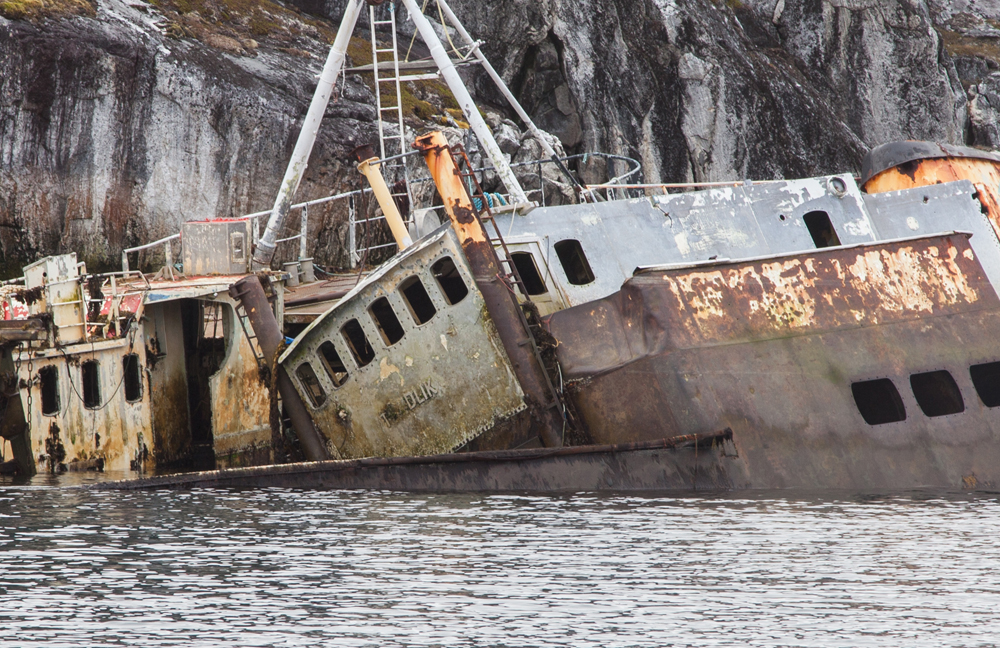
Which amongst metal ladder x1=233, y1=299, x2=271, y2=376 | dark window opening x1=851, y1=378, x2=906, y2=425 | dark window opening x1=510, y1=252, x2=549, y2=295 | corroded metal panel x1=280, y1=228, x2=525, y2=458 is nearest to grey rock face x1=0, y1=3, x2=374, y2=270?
metal ladder x1=233, y1=299, x2=271, y2=376

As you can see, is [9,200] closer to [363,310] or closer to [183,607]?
[363,310]

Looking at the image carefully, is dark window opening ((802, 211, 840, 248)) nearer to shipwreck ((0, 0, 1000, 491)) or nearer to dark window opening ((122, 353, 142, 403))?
shipwreck ((0, 0, 1000, 491))

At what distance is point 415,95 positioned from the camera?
1251 inches

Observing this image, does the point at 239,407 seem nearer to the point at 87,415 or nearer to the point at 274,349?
the point at 274,349

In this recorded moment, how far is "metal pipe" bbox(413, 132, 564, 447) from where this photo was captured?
498 inches

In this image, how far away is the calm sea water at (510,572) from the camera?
689cm

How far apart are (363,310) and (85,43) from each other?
55.7ft

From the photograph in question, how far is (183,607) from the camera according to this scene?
7.47 m

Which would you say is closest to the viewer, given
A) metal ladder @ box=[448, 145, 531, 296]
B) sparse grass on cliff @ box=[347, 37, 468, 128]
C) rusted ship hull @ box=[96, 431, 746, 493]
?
rusted ship hull @ box=[96, 431, 746, 493]

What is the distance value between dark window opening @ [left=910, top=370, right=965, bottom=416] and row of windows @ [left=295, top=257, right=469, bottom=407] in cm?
561

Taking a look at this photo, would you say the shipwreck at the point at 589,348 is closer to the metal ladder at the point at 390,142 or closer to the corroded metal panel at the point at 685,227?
the corroded metal panel at the point at 685,227

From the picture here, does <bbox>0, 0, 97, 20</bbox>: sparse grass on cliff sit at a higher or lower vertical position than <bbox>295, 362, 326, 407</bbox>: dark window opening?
higher

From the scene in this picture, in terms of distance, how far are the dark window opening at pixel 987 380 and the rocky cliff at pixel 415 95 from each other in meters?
11.3

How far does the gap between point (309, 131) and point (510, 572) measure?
1057 centimetres
